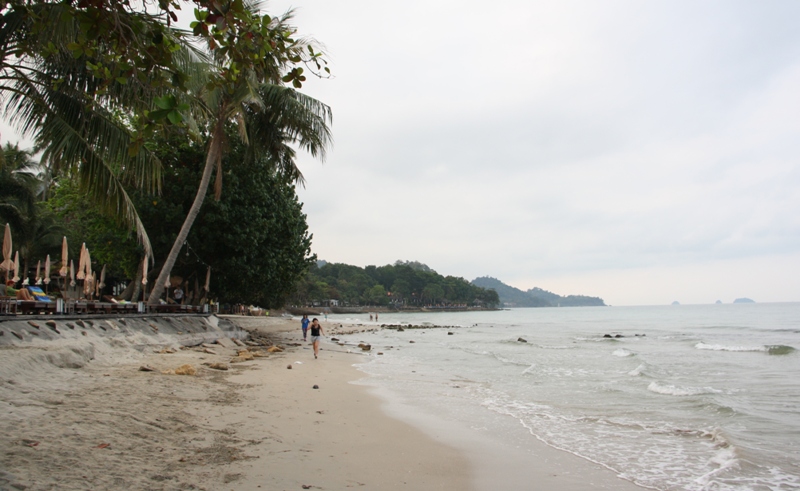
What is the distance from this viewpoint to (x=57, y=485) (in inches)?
147

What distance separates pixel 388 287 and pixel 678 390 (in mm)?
156082

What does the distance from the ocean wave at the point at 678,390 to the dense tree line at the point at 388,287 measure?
390 ft

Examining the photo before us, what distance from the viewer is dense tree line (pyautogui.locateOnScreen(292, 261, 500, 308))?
146125 millimetres

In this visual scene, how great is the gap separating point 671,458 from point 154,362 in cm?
992

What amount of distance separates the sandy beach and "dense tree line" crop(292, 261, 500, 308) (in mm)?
121529

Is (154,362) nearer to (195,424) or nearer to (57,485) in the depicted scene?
(195,424)

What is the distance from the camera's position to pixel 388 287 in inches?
6604

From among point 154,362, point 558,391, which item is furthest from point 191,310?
point 558,391

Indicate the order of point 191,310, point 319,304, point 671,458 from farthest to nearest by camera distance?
point 319,304
point 191,310
point 671,458

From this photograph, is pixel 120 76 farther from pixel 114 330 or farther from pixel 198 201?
pixel 198 201

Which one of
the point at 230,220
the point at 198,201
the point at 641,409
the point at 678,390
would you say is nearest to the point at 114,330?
the point at 198,201

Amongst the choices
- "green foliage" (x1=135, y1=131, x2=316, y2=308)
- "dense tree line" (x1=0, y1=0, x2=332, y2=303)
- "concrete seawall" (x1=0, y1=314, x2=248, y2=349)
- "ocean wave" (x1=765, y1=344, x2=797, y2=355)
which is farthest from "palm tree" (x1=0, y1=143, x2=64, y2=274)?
"ocean wave" (x1=765, y1=344, x2=797, y2=355)

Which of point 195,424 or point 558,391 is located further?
point 558,391

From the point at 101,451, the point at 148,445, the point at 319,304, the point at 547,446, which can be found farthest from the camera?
the point at 319,304
